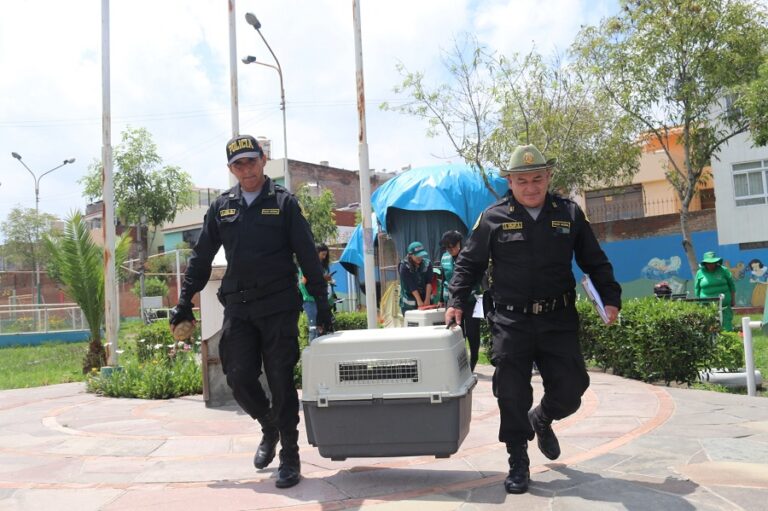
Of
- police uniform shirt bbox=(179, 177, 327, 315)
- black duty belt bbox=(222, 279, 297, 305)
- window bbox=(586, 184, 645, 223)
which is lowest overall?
black duty belt bbox=(222, 279, 297, 305)

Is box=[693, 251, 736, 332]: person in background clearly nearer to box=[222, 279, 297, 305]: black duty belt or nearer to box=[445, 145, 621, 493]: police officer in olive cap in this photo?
box=[445, 145, 621, 493]: police officer in olive cap

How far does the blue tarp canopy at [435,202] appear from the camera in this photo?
1446 cm

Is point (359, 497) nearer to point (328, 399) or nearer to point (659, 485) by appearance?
point (328, 399)

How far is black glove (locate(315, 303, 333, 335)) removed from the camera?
408 cm

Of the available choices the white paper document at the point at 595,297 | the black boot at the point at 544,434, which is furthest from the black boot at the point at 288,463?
the white paper document at the point at 595,297

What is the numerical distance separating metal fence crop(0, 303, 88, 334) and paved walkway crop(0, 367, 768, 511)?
20740 mm

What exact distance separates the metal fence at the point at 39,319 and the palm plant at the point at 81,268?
1564cm

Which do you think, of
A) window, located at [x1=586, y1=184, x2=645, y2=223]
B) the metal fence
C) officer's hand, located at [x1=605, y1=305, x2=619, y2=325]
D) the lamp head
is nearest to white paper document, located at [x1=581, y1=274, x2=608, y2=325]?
officer's hand, located at [x1=605, y1=305, x2=619, y2=325]

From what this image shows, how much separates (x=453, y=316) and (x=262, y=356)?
1158 millimetres

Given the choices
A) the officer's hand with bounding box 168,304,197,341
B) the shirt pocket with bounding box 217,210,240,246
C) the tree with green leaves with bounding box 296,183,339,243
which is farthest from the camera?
the tree with green leaves with bounding box 296,183,339,243

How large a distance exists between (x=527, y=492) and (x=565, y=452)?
0.94 m

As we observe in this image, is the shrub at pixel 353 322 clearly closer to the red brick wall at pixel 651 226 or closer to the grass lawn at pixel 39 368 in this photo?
the grass lawn at pixel 39 368

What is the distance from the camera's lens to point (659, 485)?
12.3 feet

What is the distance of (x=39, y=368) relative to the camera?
48.1 feet
